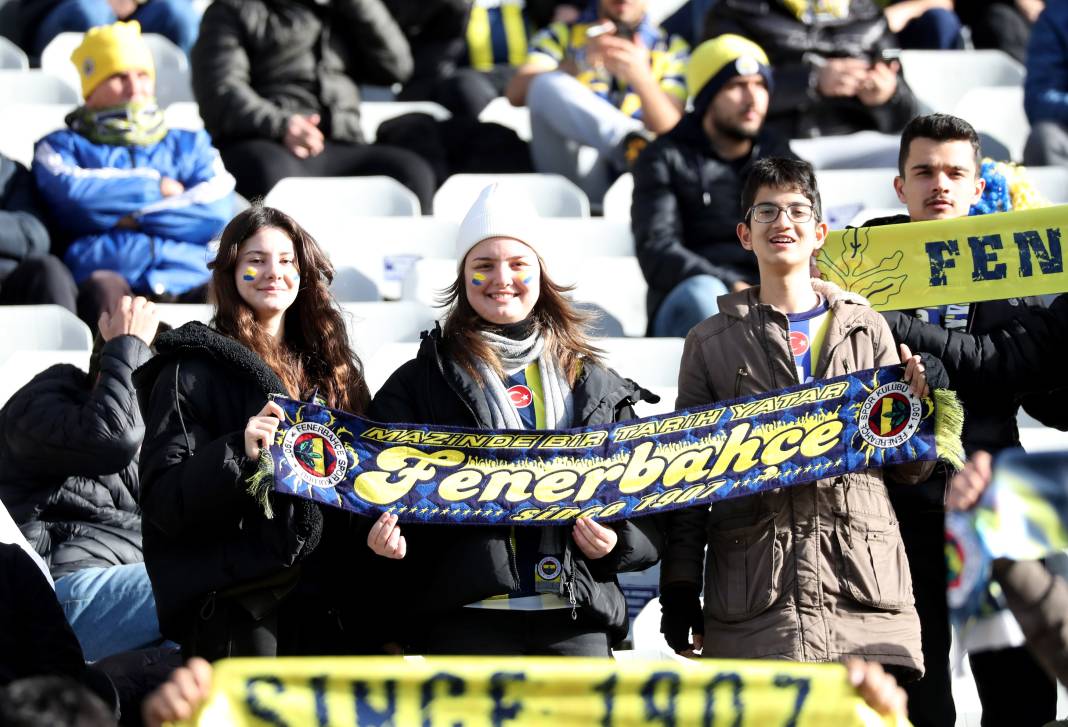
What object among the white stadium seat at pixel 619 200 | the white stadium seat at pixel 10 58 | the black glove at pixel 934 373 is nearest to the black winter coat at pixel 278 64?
the white stadium seat at pixel 619 200

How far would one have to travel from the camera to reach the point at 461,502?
4.45m

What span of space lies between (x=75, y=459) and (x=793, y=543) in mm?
2054

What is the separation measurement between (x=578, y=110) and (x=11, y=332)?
287 cm

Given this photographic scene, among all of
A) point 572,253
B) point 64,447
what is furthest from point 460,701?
point 572,253

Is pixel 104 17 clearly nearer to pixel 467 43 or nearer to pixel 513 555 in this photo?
pixel 467 43

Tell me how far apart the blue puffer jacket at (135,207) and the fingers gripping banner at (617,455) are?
10.0ft

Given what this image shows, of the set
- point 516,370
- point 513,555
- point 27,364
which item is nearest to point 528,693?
point 513,555

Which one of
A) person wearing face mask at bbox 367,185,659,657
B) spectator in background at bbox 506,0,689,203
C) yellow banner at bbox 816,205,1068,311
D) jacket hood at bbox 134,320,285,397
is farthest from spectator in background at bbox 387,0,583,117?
jacket hood at bbox 134,320,285,397

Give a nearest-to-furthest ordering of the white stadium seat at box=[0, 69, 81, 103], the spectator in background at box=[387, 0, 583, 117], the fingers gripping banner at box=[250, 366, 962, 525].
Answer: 1. the fingers gripping banner at box=[250, 366, 962, 525]
2. the white stadium seat at box=[0, 69, 81, 103]
3. the spectator in background at box=[387, 0, 583, 117]

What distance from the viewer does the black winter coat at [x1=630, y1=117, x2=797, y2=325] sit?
283 inches

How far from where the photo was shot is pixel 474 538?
442cm

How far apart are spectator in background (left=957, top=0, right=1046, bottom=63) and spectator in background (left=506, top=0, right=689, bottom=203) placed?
7.12ft

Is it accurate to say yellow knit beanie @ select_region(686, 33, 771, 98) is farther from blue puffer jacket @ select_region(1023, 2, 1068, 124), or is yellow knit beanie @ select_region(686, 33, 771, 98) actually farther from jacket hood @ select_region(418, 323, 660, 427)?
jacket hood @ select_region(418, 323, 660, 427)

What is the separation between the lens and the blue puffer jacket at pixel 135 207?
24.3 feet
